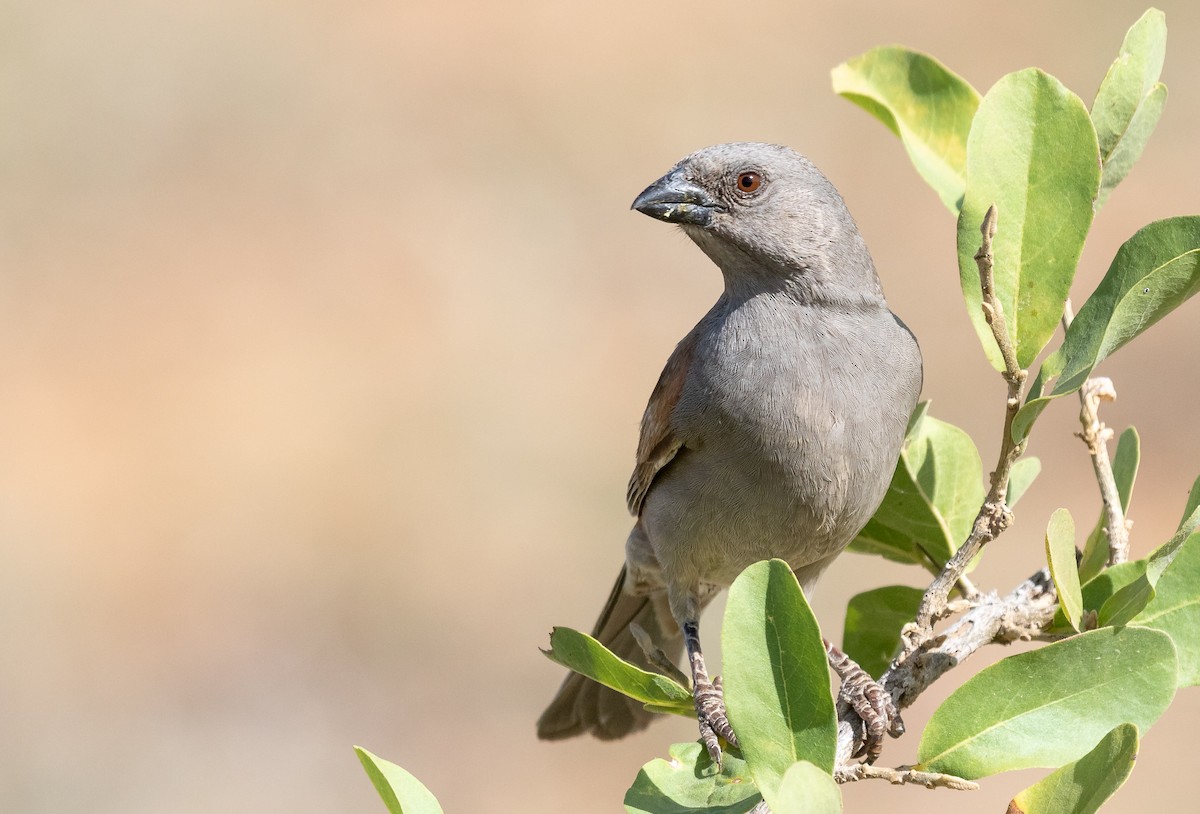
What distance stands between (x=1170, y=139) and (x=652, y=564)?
38.3ft

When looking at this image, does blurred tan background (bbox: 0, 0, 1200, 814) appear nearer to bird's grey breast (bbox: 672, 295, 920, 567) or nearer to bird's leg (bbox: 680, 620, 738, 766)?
bird's leg (bbox: 680, 620, 738, 766)

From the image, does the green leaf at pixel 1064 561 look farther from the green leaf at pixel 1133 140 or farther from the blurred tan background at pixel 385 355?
the blurred tan background at pixel 385 355

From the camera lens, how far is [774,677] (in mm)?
2533

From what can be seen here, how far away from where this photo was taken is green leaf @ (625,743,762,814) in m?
2.88

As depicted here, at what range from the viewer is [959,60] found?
16000 mm

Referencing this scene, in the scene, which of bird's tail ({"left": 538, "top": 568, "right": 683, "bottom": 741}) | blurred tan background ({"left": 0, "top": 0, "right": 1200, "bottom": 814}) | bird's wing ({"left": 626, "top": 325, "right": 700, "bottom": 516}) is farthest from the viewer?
blurred tan background ({"left": 0, "top": 0, "right": 1200, "bottom": 814})

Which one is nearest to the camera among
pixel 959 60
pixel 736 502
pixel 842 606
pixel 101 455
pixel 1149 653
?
pixel 1149 653

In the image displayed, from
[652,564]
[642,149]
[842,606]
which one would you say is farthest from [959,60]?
[652,564]

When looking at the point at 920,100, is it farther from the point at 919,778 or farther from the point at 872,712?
the point at 919,778

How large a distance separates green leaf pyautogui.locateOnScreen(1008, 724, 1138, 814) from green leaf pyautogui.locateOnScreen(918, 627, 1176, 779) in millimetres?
111

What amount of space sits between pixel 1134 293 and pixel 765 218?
1.92 m

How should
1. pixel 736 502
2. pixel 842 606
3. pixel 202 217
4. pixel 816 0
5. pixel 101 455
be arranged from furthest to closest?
pixel 816 0 → pixel 202 217 → pixel 101 455 → pixel 842 606 → pixel 736 502

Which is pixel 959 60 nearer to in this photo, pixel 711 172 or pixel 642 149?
pixel 642 149

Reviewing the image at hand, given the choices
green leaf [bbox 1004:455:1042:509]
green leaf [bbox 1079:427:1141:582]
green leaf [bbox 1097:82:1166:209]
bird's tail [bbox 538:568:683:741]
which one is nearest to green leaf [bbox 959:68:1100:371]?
green leaf [bbox 1097:82:1166:209]
